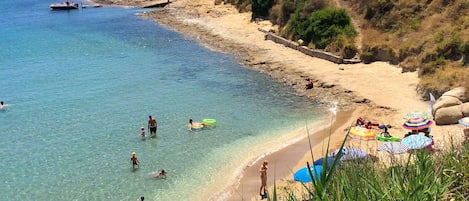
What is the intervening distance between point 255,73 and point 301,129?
10170 mm

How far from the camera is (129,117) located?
1009 inches

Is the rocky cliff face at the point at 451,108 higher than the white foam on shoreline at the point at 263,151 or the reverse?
higher

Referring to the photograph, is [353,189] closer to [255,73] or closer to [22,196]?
[22,196]

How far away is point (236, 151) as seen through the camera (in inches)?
818

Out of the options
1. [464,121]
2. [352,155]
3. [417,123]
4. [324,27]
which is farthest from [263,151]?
[324,27]

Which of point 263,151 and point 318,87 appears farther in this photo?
point 318,87

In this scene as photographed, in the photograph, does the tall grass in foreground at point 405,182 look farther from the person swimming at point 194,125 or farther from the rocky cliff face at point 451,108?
the person swimming at point 194,125

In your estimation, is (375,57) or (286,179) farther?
(375,57)

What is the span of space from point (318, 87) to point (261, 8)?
2084cm

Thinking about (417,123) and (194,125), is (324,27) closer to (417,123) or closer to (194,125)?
(194,125)

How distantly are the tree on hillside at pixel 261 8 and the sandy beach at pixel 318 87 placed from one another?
1052 millimetres

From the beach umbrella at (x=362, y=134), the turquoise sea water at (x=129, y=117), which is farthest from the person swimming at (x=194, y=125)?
the beach umbrella at (x=362, y=134)

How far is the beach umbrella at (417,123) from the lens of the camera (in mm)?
19188

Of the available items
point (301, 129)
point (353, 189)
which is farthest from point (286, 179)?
point (353, 189)
